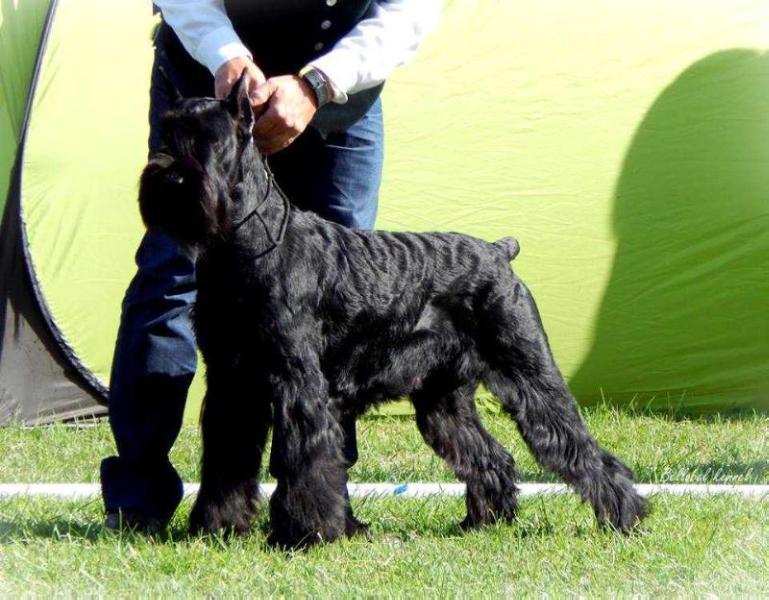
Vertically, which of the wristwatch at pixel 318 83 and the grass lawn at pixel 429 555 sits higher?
the wristwatch at pixel 318 83

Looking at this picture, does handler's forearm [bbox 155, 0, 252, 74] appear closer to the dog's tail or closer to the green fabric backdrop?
the dog's tail

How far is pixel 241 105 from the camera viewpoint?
3.46 m

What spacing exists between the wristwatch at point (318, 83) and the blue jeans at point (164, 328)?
13.3 inches

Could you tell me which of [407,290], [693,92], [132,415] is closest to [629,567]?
[407,290]

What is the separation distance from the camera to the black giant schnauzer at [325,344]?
3480 millimetres

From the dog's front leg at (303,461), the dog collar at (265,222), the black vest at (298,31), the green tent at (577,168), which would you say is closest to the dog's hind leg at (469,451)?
the dog's front leg at (303,461)

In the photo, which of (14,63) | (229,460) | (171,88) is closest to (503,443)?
(229,460)

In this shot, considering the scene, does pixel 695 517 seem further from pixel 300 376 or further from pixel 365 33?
pixel 365 33

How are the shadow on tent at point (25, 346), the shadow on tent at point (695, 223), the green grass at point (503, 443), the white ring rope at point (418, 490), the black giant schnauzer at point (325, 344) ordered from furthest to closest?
the shadow on tent at point (695, 223) < the shadow on tent at point (25, 346) < the green grass at point (503, 443) < the white ring rope at point (418, 490) < the black giant schnauzer at point (325, 344)

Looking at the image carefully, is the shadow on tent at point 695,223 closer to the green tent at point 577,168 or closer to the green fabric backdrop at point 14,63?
the green tent at point 577,168

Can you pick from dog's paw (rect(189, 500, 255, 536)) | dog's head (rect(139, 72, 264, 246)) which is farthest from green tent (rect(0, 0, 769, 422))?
dog's head (rect(139, 72, 264, 246))

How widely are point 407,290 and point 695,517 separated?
3.92 feet

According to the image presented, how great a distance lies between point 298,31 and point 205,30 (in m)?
0.31

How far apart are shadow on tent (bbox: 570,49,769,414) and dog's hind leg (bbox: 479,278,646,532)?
82.1 inches
